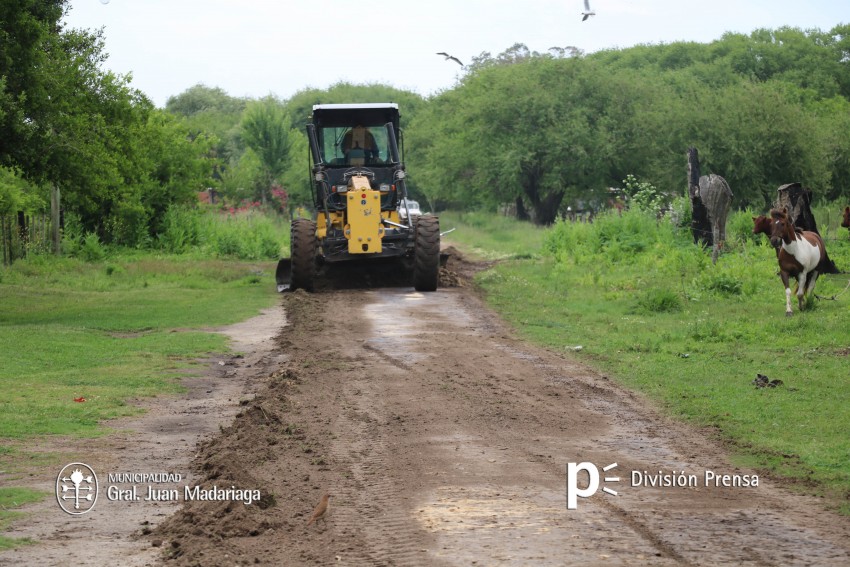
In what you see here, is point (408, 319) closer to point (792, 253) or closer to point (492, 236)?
point (792, 253)

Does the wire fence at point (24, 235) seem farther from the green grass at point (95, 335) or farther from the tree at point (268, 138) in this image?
the tree at point (268, 138)

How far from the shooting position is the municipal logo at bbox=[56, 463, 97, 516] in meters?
7.67

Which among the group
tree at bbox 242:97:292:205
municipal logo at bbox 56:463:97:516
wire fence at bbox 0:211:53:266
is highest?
tree at bbox 242:97:292:205

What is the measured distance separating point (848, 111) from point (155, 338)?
4499 cm

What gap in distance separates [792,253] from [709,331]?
2842 millimetres

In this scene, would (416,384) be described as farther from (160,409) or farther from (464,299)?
(464,299)

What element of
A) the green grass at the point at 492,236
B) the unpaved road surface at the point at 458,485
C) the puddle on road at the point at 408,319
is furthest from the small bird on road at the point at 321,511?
the green grass at the point at 492,236

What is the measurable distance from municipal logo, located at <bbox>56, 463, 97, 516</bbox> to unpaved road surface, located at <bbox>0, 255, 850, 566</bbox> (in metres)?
0.24

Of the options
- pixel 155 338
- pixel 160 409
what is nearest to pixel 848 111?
pixel 155 338

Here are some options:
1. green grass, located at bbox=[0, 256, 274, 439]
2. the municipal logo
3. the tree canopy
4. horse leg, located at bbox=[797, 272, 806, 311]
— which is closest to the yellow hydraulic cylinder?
green grass, located at bbox=[0, 256, 274, 439]

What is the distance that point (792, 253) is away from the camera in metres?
17.8

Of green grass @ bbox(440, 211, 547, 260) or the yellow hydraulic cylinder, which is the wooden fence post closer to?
the yellow hydraulic cylinder

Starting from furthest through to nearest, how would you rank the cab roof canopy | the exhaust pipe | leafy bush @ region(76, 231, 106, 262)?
1. leafy bush @ region(76, 231, 106, 262)
2. the exhaust pipe
3. the cab roof canopy

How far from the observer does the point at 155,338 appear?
17.4 meters
